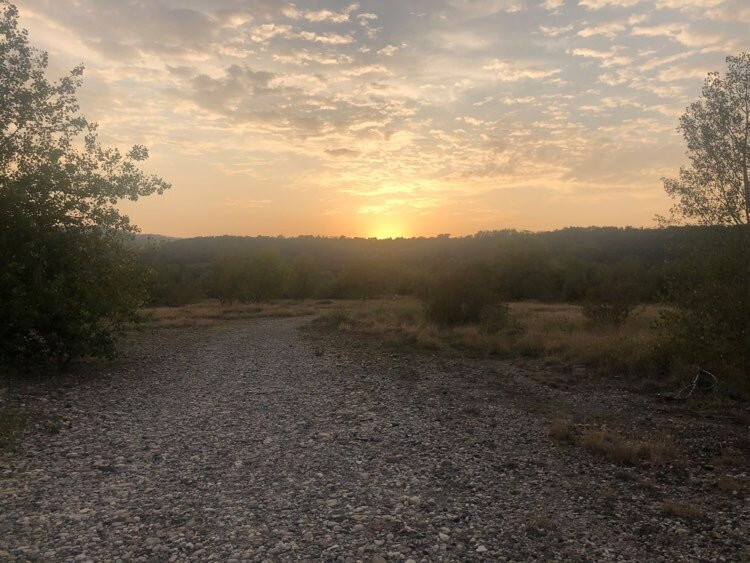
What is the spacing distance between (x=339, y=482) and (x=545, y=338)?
16.3 m

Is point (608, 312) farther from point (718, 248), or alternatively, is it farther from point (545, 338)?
point (718, 248)

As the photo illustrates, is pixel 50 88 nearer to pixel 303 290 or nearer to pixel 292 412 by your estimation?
pixel 292 412

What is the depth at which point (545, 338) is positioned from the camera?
73.7 feet

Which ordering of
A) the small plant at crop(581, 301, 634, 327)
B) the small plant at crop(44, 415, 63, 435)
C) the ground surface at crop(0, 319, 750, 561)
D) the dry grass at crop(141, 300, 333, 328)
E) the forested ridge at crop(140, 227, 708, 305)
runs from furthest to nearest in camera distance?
the forested ridge at crop(140, 227, 708, 305) < the dry grass at crop(141, 300, 333, 328) < the small plant at crop(581, 301, 634, 327) < the small plant at crop(44, 415, 63, 435) < the ground surface at crop(0, 319, 750, 561)

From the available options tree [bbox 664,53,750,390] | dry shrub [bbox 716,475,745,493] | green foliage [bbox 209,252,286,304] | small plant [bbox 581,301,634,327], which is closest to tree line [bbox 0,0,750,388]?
tree [bbox 664,53,750,390]

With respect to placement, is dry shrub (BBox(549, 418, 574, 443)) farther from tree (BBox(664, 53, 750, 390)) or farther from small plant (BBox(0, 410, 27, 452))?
small plant (BBox(0, 410, 27, 452))

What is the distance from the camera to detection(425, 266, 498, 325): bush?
29.9 m

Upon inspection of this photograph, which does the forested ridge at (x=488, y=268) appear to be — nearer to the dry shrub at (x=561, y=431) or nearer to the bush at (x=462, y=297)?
the bush at (x=462, y=297)

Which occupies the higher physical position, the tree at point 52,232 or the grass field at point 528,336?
the tree at point 52,232

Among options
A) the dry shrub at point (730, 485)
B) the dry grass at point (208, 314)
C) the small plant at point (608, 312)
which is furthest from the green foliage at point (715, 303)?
the dry grass at point (208, 314)

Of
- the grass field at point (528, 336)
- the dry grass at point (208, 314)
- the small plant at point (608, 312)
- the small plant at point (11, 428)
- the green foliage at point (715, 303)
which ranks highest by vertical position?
the green foliage at point (715, 303)

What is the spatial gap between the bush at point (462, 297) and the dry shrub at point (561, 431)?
1804 centimetres

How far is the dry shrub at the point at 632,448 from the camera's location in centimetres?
916

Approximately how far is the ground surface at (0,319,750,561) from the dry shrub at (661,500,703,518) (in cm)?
11
